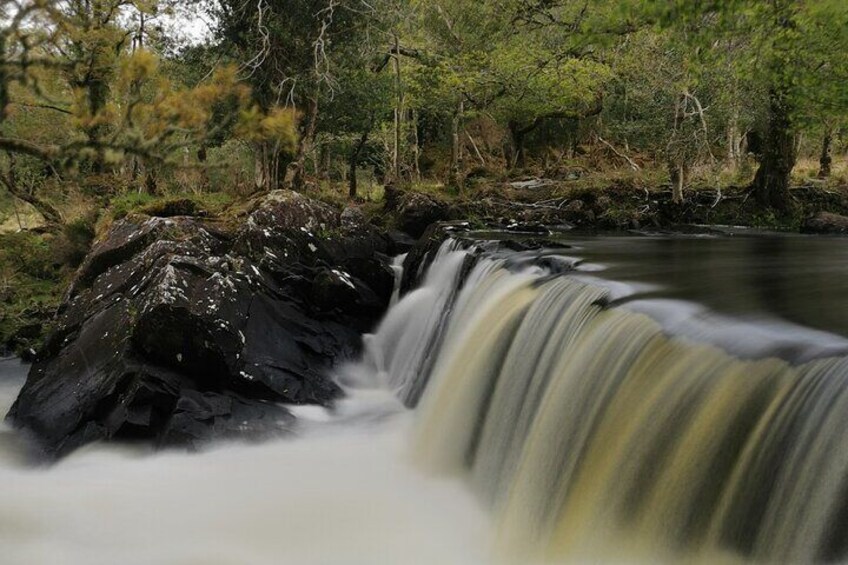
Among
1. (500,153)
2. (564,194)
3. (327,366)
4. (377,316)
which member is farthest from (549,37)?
(500,153)

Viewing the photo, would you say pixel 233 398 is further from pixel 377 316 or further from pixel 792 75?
pixel 792 75

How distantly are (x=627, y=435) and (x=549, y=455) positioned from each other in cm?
83

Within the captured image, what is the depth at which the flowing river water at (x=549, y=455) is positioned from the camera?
3.92m

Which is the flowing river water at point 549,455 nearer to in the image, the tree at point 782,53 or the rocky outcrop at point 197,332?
the rocky outcrop at point 197,332

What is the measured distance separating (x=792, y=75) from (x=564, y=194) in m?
6.38

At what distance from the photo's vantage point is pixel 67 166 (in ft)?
12.0

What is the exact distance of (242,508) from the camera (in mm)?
6223

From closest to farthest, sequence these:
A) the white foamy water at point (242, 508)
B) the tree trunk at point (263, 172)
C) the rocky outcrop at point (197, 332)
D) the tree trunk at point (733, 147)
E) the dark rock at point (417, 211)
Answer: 1. the white foamy water at point (242, 508)
2. the rocky outcrop at point (197, 332)
3. the tree trunk at point (263, 172)
4. the dark rock at point (417, 211)
5. the tree trunk at point (733, 147)

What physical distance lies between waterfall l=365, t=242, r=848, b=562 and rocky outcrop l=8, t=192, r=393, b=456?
2.26 meters

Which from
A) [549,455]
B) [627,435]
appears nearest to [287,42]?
[549,455]

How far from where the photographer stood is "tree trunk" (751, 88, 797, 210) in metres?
14.6

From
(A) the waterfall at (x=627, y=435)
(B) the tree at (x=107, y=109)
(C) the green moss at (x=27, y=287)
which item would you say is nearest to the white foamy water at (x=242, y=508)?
(A) the waterfall at (x=627, y=435)

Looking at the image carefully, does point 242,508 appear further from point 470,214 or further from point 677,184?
point 677,184

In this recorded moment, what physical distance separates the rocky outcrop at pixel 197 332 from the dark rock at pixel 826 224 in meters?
9.74
